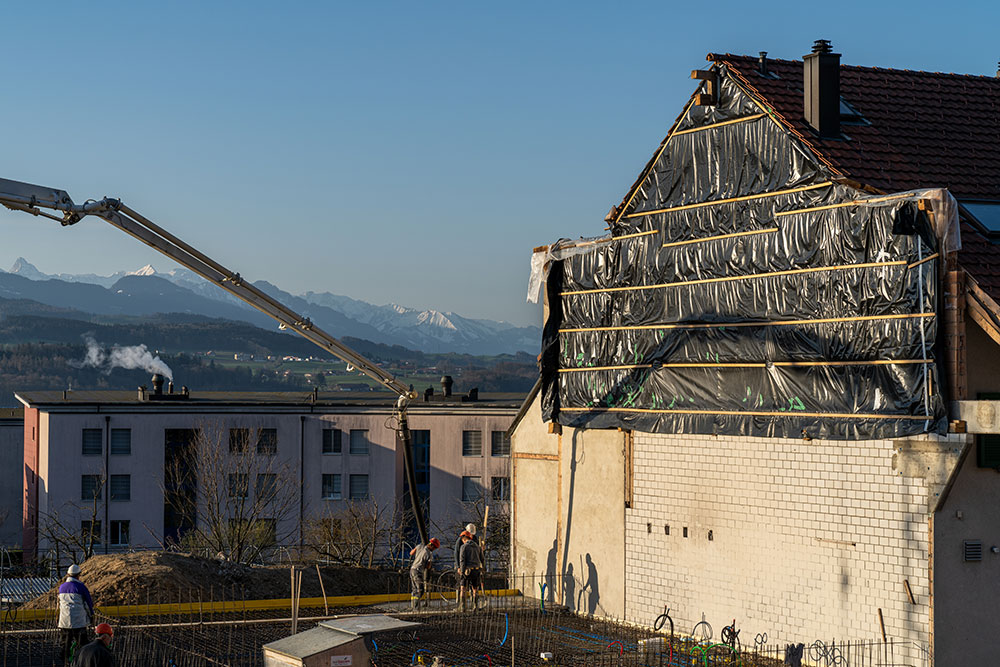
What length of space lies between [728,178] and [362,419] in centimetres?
5424

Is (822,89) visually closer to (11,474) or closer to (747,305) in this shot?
(747,305)

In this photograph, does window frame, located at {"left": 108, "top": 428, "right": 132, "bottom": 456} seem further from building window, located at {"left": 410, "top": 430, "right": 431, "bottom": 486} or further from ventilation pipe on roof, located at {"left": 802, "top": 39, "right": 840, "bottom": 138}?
ventilation pipe on roof, located at {"left": 802, "top": 39, "right": 840, "bottom": 138}

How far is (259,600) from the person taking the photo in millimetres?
30203

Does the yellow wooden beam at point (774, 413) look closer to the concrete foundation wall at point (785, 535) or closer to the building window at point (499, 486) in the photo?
the concrete foundation wall at point (785, 535)

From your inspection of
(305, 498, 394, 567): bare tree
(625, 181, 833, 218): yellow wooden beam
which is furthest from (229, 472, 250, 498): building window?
(625, 181, 833, 218): yellow wooden beam

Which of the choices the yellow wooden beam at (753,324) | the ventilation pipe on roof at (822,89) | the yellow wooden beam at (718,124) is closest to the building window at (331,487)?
the yellow wooden beam at (753,324)

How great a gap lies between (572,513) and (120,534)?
50243mm

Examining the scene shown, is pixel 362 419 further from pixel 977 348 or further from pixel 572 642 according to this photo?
pixel 977 348

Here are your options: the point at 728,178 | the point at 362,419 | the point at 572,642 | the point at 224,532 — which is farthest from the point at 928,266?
the point at 362,419

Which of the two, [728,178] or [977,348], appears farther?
[728,178]

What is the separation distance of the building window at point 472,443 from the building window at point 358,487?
270 inches

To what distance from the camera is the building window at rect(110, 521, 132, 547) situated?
71.8 m

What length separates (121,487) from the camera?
7231 cm

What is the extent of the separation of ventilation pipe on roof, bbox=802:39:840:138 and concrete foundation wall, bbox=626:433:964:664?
6.59 meters
